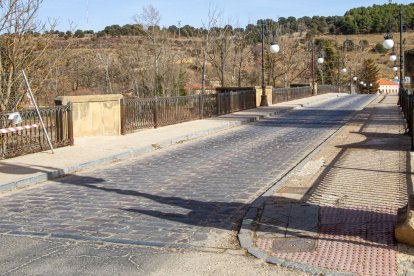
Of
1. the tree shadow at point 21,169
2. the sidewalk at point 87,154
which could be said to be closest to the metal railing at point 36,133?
the sidewalk at point 87,154

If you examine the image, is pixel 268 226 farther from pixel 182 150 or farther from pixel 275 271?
pixel 182 150

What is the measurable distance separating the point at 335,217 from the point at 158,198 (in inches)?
113

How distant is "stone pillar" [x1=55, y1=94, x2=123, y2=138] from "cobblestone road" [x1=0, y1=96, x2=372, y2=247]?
2.86m

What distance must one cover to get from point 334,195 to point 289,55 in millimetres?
55347

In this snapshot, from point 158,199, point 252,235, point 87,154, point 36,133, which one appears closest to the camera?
point 252,235

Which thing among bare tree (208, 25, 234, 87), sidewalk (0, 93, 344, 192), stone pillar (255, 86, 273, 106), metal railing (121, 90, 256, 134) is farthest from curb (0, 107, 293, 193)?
bare tree (208, 25, 234, 87)

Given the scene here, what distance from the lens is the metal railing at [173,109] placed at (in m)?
18.2

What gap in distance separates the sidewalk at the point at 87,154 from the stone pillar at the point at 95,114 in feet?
1.05

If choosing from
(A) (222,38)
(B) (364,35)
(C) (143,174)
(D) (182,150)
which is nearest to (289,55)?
(A) (222,38)

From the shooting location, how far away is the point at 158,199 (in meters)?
8.46

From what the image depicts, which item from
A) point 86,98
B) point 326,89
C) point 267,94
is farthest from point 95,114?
point 326,89

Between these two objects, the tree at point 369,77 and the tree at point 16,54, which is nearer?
the tree at point 16,54

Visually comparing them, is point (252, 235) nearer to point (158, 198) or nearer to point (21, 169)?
point (158, 198)

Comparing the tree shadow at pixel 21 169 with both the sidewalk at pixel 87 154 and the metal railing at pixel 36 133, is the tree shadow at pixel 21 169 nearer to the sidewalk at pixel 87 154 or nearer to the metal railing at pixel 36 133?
the sidewalk at pixel 87 154
